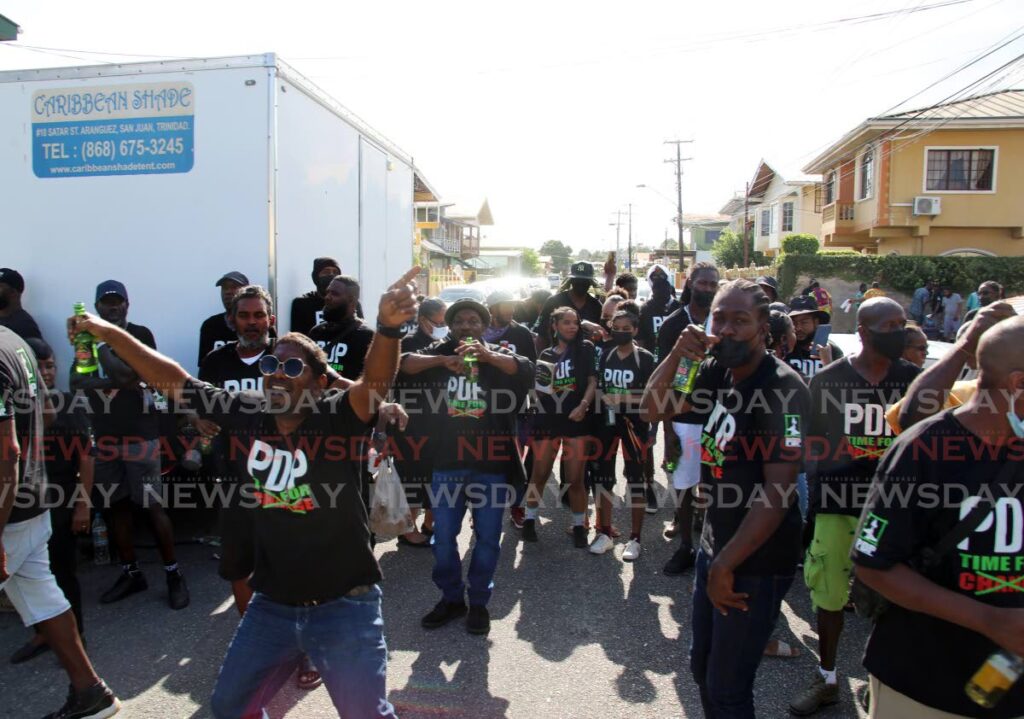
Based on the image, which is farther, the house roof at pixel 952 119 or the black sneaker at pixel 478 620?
the house roof at pixel 952 119

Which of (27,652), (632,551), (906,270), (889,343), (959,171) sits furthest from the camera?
(959,171)

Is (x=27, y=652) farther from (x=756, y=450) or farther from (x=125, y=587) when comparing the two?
(x=756, y=450)

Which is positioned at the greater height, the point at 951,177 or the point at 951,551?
the point at 951,177

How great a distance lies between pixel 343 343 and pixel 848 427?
10.8ft

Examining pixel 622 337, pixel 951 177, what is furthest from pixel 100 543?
pixel 951 177

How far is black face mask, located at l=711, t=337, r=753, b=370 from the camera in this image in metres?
2.68

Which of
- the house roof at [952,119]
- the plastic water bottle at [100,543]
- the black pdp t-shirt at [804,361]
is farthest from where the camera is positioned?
the house roof at [952,119]

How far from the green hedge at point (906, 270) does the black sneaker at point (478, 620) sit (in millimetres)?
22474

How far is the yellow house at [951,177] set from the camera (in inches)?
974

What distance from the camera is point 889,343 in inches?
144

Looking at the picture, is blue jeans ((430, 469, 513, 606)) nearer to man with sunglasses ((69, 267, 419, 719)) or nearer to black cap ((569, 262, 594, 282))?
man with sunglasses ((69, 267, 419, 719))

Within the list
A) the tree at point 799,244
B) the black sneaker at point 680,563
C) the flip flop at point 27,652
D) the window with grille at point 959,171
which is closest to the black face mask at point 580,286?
the black sneaker at point 680,563

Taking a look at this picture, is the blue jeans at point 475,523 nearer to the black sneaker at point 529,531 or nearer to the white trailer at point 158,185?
the black sneaker at point 529,531

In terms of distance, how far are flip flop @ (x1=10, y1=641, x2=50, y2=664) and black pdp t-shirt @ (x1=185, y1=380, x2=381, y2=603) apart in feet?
7.48
